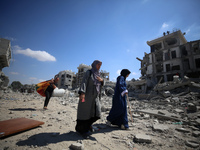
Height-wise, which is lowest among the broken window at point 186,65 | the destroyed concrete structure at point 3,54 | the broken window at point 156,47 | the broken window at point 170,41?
the destroyed concrete structure at point 3,54

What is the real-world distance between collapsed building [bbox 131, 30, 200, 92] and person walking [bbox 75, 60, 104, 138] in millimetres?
16861

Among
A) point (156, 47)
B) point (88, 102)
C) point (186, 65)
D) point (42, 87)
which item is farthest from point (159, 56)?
point (88, 102)

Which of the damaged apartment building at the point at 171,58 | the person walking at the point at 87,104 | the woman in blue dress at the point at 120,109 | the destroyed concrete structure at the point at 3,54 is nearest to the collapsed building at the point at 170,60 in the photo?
the damaged apartment building at the point at 171,58

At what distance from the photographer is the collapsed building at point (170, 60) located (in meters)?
18.2

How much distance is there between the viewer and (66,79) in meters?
40.5

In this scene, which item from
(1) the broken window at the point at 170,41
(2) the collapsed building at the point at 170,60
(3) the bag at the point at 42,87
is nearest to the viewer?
(3) the bag at the point at 42,87

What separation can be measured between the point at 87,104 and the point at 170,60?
84.2 feet

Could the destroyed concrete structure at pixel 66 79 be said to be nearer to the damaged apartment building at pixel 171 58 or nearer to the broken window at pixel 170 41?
the damaged apartment building at pixel 171 58

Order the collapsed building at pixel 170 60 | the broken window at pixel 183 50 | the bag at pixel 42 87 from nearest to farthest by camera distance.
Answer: the bag at pixel 42 87, the collapsed building at pixel 170 60, the broken window at pixel 183 50

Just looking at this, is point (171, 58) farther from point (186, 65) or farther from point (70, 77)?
point (70, 77)

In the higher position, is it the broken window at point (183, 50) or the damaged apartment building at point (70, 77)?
the broken window at point (183, 50)

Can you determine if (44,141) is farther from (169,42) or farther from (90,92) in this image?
(169,42)

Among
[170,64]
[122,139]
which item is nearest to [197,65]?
[170,64]

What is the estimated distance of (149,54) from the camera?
24.8 metres
